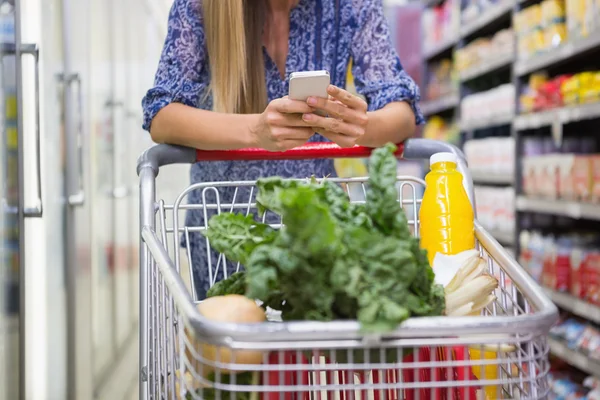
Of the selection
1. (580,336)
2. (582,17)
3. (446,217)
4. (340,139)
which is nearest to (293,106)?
(340,139)

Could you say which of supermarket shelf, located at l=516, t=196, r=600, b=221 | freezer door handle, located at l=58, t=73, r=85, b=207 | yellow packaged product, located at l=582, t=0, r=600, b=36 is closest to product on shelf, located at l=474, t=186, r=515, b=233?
supermarket shelf, located at l=516, t=196, r=600, b=221

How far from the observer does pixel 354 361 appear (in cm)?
79

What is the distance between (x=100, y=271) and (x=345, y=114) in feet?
11.3

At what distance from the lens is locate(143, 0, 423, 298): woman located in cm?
121

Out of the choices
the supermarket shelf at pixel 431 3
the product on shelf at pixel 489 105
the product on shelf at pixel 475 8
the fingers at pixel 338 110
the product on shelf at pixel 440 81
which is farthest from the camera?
the supermarket shelf at pixel 431 3

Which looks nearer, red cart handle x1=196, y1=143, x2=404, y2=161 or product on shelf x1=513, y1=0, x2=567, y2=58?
red cart handle x1=196, y1=143, x2=404, y2=161

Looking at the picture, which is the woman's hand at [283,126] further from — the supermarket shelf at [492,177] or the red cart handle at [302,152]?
the supermarket shelf at [492,177]

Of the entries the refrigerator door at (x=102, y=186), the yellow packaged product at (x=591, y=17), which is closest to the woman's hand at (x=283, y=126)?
the yellow packaged product at (x=591, y=17)

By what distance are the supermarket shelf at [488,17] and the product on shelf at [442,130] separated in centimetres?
68

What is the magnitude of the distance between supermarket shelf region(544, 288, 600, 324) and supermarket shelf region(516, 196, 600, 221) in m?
0.34

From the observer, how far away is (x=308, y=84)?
3.37 feet

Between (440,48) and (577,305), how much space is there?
9.90ft

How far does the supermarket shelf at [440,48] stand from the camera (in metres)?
5.22

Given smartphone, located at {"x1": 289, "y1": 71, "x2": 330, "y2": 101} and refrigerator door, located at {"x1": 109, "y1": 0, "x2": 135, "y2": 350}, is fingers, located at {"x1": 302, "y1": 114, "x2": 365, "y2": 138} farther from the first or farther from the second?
refrigerator door, located at {"x1": 109, "y1": 0, "x2": 135, "y2": 350}
